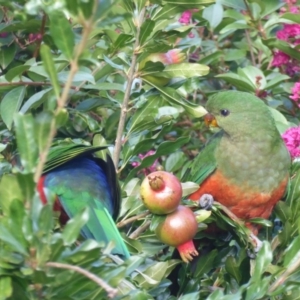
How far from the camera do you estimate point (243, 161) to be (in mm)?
2666

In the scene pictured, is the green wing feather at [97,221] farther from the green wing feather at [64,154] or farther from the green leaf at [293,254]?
the green leaf at [293,254]

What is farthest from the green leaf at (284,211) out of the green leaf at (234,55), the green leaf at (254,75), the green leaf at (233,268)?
the green leaf at (234,55)

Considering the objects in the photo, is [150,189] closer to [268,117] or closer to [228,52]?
[268,117]

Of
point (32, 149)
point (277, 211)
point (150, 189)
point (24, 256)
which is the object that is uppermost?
point (32, 149)

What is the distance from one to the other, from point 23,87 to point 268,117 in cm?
91

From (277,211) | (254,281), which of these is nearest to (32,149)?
(254,281)

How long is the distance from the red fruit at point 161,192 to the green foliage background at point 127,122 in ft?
0.22

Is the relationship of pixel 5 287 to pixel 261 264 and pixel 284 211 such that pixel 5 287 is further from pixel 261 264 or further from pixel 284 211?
pixel 284 211

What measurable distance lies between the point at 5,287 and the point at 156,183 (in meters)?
0.54

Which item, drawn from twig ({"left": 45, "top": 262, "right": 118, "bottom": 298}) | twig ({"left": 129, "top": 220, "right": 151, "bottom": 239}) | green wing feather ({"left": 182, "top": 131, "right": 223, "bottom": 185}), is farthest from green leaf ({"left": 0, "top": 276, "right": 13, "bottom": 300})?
green wing feather ({"left": 182, "top": 131, "right": 223, "bottom": 185})

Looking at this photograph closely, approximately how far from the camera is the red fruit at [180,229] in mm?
1843

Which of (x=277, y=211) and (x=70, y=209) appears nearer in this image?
(x=70, y=209)

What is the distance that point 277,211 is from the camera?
2.41 m

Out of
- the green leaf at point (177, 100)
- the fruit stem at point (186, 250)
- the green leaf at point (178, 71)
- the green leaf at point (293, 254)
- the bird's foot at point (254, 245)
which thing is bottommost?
the bird's foot at point (254, 245)
